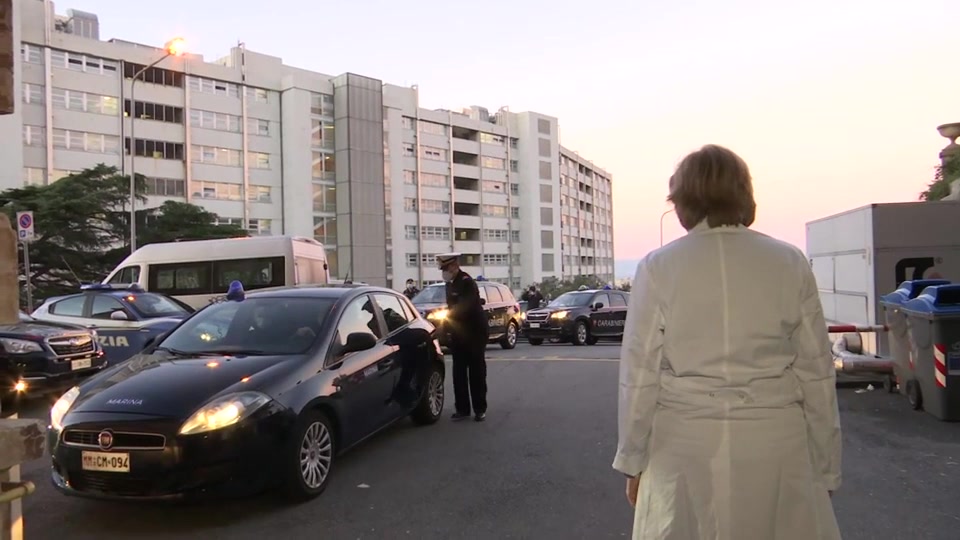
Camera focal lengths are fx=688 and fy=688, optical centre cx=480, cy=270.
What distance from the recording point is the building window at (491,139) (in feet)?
289

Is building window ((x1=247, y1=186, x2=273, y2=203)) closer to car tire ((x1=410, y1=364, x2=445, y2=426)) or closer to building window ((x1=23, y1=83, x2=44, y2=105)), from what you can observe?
building window ((x1=23, y1=83, x2=44, y2=105))

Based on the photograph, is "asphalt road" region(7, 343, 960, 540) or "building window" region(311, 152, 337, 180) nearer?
"asphalt road" region(7, 343, 960, 540)

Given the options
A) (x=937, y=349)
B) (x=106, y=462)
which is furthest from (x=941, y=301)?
(x=106, y=462)

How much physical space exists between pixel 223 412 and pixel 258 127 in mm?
64457

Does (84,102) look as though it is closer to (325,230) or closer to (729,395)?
(325,230)

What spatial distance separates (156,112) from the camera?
185 ft

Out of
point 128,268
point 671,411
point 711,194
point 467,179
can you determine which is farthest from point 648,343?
point 467,179

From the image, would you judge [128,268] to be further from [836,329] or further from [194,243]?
[836,329]

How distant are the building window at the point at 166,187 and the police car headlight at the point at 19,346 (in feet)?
168

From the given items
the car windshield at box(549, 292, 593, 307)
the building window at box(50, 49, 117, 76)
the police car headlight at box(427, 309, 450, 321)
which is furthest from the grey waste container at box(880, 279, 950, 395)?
the building window at box(50, 49, 117, 76)

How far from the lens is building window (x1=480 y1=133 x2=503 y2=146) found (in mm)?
87938

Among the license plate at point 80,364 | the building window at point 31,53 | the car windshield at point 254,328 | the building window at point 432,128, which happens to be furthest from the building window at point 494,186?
the car windshield at point 254,328

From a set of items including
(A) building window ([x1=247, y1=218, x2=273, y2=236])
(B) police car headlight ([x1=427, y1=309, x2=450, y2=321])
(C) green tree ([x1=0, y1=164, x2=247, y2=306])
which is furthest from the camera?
(A) building window ([x1=247, y1=218, x2=273, y2=236])

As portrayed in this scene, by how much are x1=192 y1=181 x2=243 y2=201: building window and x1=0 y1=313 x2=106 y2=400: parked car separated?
175ft
